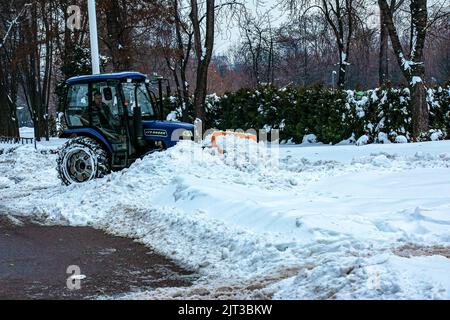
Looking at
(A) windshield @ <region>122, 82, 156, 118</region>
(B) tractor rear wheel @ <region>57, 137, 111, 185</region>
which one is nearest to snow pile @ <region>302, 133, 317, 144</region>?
(A) windshield @ <region>122, 82, 156, 118</region>

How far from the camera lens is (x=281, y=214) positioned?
23.9 ft

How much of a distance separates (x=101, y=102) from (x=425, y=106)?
10.1m

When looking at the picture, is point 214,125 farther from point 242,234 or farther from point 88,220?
point 242,234

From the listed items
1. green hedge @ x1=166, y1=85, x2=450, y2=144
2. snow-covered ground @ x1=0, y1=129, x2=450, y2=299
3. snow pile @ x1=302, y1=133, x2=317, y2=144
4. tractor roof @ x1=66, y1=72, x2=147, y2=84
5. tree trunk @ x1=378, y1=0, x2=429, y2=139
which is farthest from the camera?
snow pile @ x1=302, y1=133, x2=317, y2=144

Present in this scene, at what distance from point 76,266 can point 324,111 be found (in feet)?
57.2

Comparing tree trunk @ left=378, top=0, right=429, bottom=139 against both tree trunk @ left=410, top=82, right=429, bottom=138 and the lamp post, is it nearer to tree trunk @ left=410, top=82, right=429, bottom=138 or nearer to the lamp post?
tree trunk @ left=410, top=82, right=429, bottom=138

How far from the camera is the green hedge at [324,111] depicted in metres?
19.8

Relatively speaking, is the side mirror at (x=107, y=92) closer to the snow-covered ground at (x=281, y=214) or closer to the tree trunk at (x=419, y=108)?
the snow-covered ground at (x=281, y=214)

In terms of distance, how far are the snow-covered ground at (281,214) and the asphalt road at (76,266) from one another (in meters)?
0.33

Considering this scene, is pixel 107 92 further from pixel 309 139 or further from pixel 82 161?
pixel 309 139

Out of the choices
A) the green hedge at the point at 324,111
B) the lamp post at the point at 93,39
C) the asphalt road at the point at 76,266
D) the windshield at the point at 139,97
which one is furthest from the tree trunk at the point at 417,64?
the asphalt road at the point at 76,266

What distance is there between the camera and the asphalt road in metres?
5.67

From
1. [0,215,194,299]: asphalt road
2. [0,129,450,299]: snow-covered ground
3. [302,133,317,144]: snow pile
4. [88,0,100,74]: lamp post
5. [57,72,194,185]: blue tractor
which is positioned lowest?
[0,215,194,299]: asphalt road

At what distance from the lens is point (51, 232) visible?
849 centimetres
